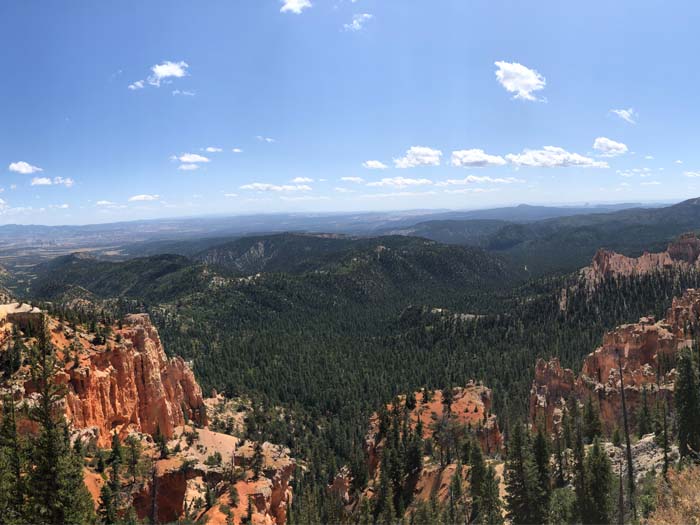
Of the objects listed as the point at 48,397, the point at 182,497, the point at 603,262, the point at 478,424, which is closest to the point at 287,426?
the point at 478,424

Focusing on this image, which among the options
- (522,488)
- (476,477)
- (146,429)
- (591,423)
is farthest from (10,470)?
(591,423)

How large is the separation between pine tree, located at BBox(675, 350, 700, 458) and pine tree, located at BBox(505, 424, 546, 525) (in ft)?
52.8

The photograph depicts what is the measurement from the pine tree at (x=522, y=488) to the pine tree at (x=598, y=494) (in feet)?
13.8

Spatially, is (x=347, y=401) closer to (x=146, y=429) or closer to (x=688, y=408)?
(x=146, y=429)

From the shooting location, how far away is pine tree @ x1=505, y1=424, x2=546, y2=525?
3994 cm

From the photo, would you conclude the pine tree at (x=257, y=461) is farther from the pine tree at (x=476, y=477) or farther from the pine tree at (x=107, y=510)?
the pine tree at (x=476, y=477)

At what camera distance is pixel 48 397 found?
26094 mm

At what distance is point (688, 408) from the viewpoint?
4488 centimetres

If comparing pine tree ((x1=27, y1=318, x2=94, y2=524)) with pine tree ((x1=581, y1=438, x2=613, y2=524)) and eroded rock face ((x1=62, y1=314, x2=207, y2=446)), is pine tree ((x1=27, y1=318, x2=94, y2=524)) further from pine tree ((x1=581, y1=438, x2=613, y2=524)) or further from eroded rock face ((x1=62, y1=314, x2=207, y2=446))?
pine tree ((x1=581, y1=438, x2=613, y2=524))

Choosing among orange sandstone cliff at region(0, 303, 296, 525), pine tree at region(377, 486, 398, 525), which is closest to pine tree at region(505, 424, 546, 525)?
pine tree at region(377, 486, 398, 525)

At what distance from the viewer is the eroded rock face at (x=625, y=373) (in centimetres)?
7006

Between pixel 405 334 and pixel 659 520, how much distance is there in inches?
6215

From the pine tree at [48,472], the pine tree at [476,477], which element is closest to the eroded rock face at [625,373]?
the pine tree at [476,477]

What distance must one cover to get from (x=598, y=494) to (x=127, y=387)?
50.5 meters
